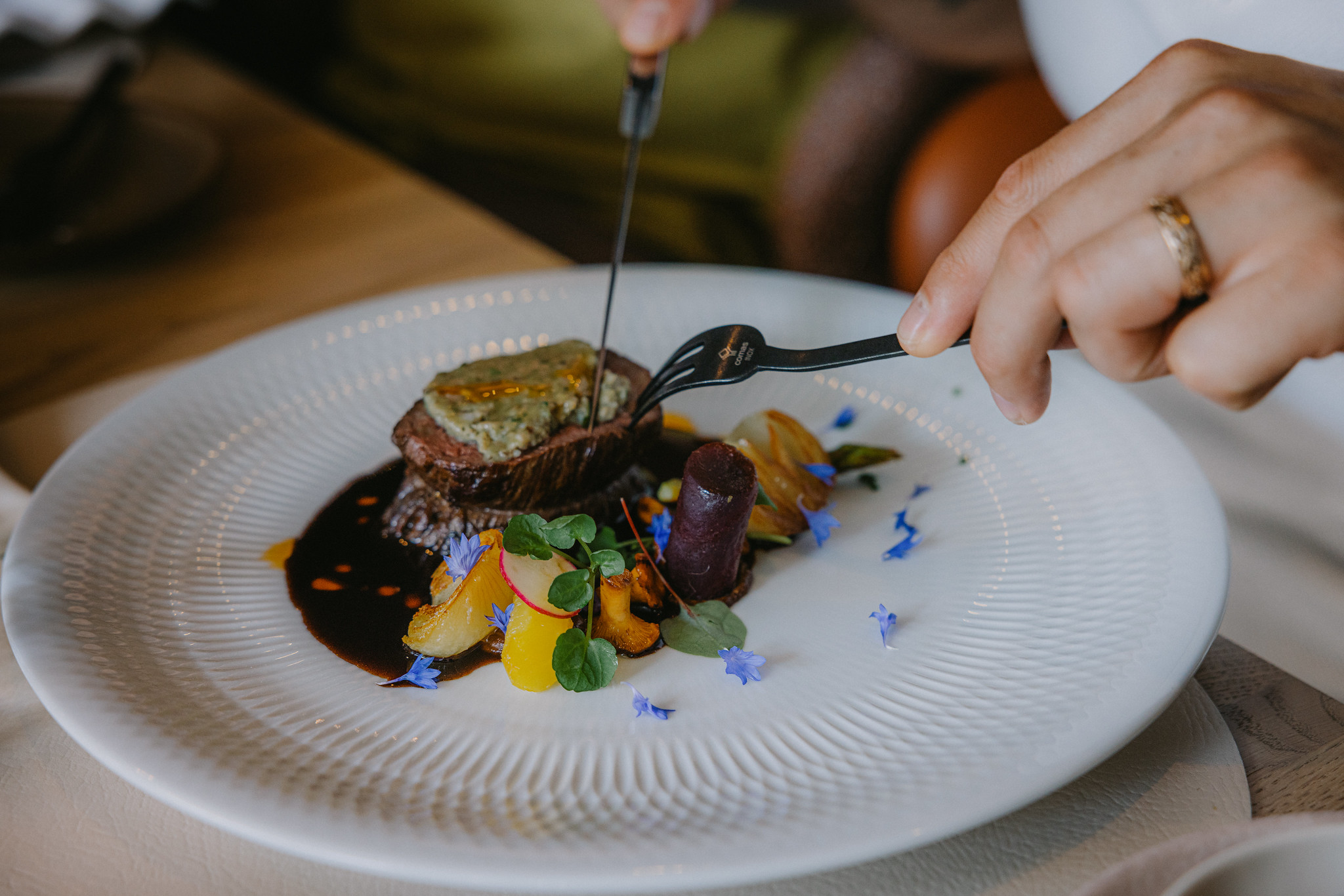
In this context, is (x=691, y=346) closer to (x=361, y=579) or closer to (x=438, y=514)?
(x=438, y=514)

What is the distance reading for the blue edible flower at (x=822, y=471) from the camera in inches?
54.7

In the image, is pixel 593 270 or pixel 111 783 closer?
pixel 111 783

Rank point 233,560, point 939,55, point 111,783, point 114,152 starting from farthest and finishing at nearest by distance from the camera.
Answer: point 939,55 → point 114,152 → point 233,560 → point 111,783

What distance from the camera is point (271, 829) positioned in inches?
32.4

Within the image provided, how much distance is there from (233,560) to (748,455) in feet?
2.30

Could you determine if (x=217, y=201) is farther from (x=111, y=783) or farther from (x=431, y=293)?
(x=111, y=783)

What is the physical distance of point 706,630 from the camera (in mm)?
1156

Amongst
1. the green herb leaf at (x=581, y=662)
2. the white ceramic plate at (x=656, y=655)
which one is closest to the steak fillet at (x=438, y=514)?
the white ceramic plate at (x=656, y=655)

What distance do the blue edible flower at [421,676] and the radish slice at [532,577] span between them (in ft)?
0.42

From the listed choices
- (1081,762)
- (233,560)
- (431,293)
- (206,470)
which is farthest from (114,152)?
(1081,762)

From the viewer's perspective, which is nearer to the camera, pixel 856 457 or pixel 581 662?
pixel 581 662

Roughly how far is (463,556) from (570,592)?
15 cm

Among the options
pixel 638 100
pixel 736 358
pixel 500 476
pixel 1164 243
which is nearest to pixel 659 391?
pixel 736 358

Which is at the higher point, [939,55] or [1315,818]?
[939,55]
